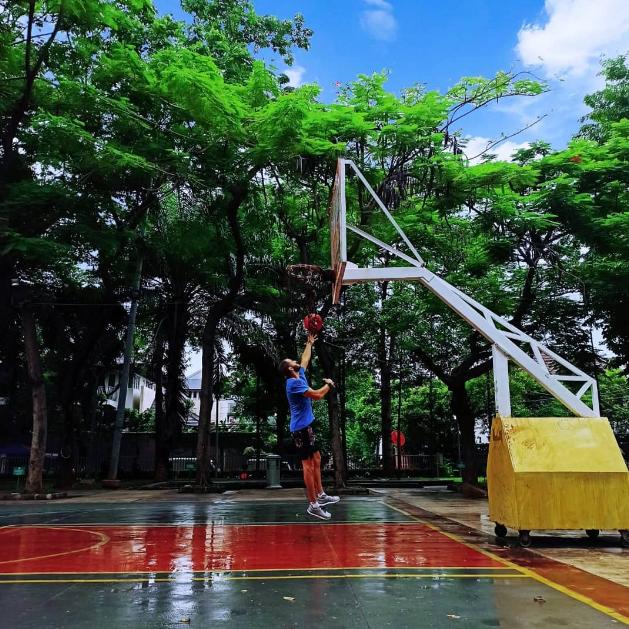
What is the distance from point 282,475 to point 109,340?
10.7 meters

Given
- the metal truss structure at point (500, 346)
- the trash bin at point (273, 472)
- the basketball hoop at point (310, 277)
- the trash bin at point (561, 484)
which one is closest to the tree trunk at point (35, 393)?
the basketball hoop at point (310, 277)

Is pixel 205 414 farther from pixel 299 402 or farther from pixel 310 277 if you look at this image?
pixel 299 402

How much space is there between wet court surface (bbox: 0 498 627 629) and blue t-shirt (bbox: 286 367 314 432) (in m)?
1.42

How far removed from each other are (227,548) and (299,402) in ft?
6.29

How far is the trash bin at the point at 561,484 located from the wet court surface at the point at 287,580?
604 millimetres

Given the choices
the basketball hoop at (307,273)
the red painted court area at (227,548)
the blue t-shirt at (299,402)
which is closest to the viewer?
the red painted court area at (227,548)

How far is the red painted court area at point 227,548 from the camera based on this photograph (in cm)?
563

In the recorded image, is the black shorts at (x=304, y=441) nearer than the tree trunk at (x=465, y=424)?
Yes

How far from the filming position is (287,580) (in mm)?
4918

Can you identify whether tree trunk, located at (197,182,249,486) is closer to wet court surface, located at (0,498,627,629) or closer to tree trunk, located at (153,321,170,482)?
tree trunk, located at (153,321,170,482)

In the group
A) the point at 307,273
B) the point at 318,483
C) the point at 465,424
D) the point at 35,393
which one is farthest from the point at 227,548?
the point at 465,424

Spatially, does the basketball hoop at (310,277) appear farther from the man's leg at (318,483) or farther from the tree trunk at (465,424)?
the tree trunk at (465,424)

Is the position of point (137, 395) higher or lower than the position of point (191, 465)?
higher

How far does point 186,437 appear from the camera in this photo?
35.5 m
